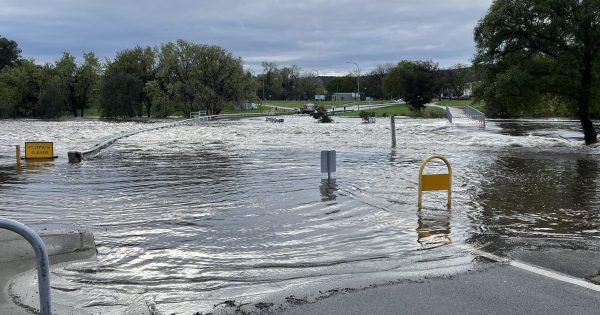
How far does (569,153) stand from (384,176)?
38.2ft

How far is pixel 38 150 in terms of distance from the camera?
66.5 ft

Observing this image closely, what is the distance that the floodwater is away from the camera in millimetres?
6285

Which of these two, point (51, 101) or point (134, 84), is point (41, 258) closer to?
Result: point (134, 84)

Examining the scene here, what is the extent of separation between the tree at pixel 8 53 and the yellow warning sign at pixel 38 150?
4784 inches

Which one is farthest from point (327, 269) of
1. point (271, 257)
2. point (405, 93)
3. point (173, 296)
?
point (405, 93)

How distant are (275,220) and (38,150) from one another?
1432 cm

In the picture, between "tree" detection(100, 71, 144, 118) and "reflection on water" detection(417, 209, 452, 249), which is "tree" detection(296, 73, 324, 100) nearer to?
"tree" detection(100, 71, 144, 118)

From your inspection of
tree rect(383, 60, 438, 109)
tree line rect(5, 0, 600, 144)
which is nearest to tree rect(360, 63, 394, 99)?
tree line rect(5, 0, 600, 144)

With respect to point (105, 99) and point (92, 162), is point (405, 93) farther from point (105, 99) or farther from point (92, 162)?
point (92, 162)

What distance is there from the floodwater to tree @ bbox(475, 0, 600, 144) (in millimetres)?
7437

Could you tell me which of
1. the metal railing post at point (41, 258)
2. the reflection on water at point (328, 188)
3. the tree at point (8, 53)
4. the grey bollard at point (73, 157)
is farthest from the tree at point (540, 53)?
the tree at point (8, 53)

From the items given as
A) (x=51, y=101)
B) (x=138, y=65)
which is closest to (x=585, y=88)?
(x=138, y=65)

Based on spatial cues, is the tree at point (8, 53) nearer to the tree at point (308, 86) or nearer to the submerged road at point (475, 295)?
the tree at point (308, 86)

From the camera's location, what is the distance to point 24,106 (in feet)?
339
